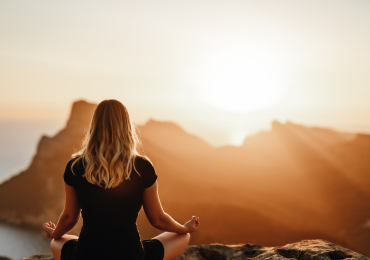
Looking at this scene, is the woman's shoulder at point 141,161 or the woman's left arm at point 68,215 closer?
the woman's shoulder at point 141,161

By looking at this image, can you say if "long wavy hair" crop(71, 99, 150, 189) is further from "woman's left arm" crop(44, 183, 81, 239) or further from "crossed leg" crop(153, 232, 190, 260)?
"crossed leg" crop(153, 232, 190, 260)

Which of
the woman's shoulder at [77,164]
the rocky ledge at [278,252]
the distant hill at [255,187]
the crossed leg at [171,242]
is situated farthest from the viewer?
the distant hill at [255,187]

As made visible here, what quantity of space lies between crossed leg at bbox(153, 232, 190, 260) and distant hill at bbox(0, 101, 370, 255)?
106 ft

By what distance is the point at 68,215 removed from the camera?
342 cm

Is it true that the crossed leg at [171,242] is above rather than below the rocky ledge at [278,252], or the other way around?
above

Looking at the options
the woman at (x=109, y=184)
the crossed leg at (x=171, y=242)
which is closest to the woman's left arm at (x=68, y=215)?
the woman at (x=109, y=184)

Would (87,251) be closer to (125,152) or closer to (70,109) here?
(125,152)

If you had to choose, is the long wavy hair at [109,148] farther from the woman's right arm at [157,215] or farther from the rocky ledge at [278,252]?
the rocky ledge at [278,252]

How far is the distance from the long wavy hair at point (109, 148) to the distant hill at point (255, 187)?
34.1 m

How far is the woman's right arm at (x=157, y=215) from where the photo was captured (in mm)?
3156

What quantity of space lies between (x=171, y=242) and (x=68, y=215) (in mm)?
1595

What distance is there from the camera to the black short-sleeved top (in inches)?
111

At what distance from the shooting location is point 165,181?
43781 millimetres

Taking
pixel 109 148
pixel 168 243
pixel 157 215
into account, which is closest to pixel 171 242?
pixel 168 243
